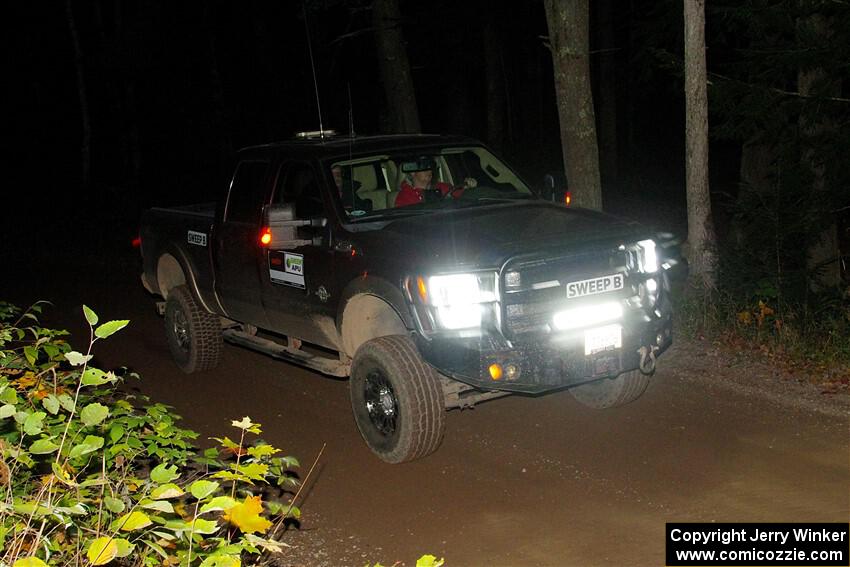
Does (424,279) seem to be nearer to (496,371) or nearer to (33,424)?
(496,371)

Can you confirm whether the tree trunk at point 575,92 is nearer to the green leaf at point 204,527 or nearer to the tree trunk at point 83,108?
the green leaf at point 204,527

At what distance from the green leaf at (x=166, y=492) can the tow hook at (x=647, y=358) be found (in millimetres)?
3973

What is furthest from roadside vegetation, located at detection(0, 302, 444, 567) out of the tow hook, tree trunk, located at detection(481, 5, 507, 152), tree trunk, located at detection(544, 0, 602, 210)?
tree trunk, located at detection(481, 5, 507, 152)

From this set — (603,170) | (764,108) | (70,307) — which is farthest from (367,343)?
(603,170)

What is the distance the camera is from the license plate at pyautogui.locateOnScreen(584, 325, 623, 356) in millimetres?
6797

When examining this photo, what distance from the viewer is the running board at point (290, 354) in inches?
312

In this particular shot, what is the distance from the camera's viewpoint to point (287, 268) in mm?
8328

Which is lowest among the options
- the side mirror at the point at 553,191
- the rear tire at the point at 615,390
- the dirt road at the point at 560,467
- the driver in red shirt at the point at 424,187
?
the dirt road at the point at 560,467

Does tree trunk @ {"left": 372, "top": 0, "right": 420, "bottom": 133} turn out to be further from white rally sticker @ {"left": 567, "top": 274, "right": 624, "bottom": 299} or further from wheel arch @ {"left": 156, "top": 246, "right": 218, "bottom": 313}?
white rally sticker @ {"left": 567, "top": 274, "right": 624, "bottom": 299}

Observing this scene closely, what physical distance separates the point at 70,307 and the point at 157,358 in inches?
143

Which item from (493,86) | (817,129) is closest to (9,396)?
(817,129)

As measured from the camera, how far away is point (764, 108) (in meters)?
10.9

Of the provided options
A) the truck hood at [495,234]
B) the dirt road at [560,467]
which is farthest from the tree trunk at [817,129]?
the truck hood at [495,234]

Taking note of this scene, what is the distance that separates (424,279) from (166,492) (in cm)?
320
